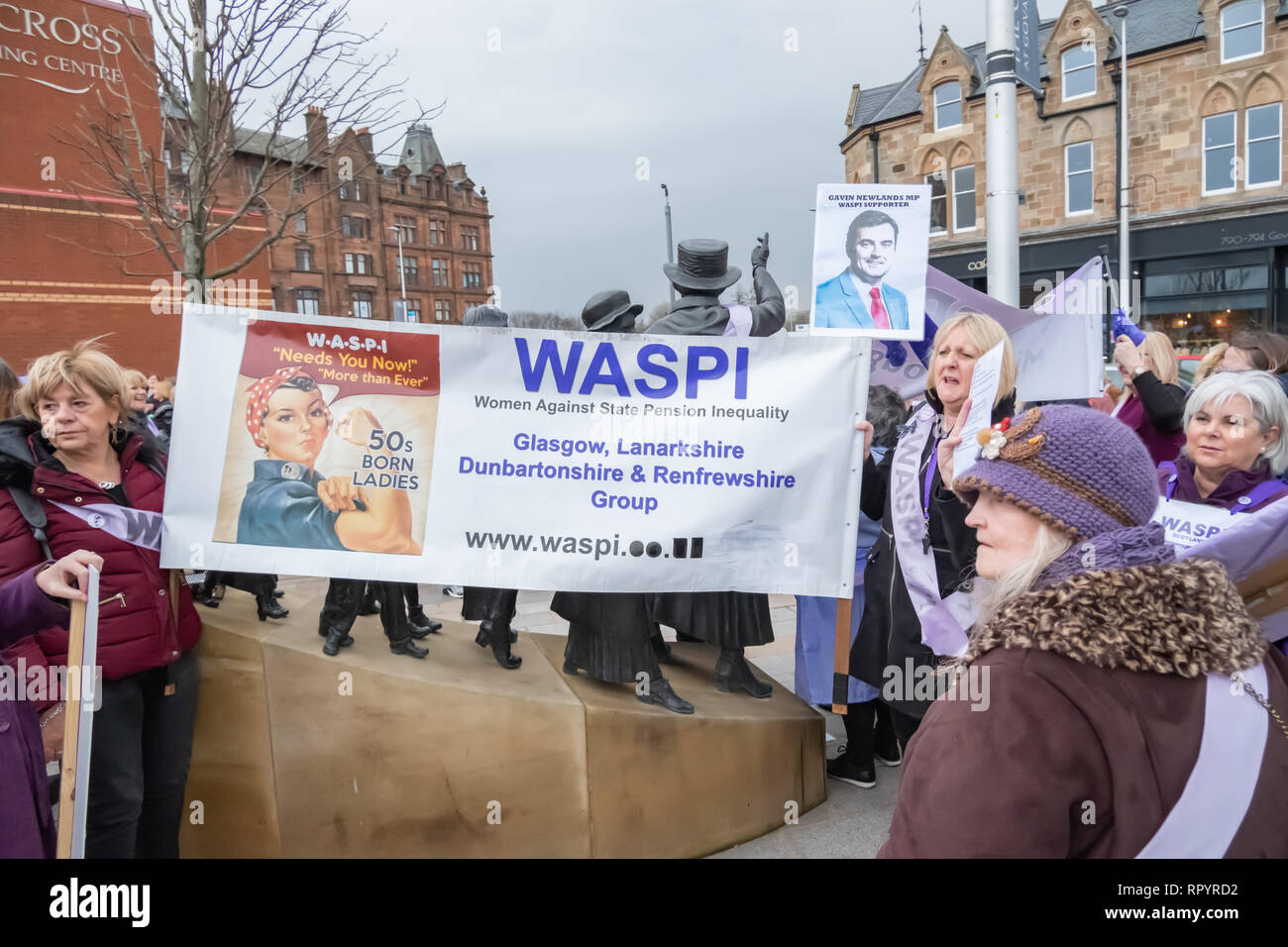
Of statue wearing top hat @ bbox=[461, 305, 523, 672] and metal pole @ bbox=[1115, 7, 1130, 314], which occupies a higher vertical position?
metal pole @ bbox=[1115, 7, 1130, 314]

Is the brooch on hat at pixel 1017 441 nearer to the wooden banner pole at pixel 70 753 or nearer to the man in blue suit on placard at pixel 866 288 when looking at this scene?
the wooden banner pole at pixel 70 753

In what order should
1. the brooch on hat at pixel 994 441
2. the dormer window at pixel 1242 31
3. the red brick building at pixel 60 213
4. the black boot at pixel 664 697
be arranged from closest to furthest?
the brooch on hat at pixel 994 441, the black boot at pixel 664 697, the red brick building at pixel 60 213, the dormer window at pixel 1242 31

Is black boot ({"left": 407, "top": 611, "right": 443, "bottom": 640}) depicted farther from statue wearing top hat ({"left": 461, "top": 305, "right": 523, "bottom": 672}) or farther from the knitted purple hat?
the knitted purple hat

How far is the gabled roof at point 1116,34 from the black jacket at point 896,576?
21787 mm

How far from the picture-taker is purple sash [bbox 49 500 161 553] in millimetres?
2414

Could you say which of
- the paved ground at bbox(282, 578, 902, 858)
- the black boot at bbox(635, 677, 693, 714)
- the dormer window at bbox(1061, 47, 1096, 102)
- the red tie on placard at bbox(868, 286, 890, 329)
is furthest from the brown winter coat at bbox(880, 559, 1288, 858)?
the dormer window at bbox(1061, 47, 1096, 102)

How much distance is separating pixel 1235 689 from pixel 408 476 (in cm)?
243

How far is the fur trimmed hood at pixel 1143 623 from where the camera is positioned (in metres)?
1.04

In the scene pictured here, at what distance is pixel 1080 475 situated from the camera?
3.93 ft

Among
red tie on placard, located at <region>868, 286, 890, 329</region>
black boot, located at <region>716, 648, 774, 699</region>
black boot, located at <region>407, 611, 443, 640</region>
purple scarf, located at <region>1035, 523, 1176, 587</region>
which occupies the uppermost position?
red tie on placard, located at <region>868, 286, 890, 329</region>

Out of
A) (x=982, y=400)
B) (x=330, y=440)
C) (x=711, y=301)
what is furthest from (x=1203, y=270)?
(x=330, y=440)

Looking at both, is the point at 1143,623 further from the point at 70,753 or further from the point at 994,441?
the point at 70,753

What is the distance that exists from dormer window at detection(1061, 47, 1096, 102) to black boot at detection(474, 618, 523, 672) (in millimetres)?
28476

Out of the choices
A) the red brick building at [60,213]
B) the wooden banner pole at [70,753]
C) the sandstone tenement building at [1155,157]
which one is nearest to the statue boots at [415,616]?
the wooden banner pole at [70,753]
